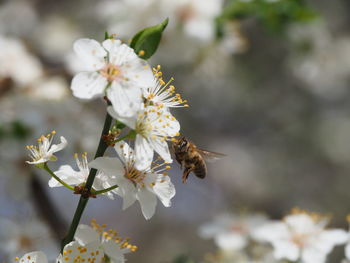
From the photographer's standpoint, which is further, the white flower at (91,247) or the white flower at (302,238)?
the white flower at (302,238)

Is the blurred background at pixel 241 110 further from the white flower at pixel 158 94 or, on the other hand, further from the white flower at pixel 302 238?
the white flower at pixel 158 94

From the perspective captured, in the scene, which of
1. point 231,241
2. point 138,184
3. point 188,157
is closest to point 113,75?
point 138,184

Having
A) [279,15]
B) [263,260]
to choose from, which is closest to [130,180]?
[263,260]

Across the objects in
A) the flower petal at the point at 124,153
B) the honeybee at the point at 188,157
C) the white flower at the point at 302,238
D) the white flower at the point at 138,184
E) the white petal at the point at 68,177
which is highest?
the white flower at the point at 302,238

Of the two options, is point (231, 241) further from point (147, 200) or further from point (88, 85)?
point (88, 85)

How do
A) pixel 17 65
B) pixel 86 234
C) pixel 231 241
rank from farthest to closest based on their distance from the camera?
pixel 17 65, pixel 231 241, pixel 86 234

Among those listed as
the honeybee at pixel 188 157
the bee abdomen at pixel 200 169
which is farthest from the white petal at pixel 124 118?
the bee abdomen at pixel 200 169

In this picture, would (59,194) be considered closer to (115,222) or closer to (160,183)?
(115,222)
